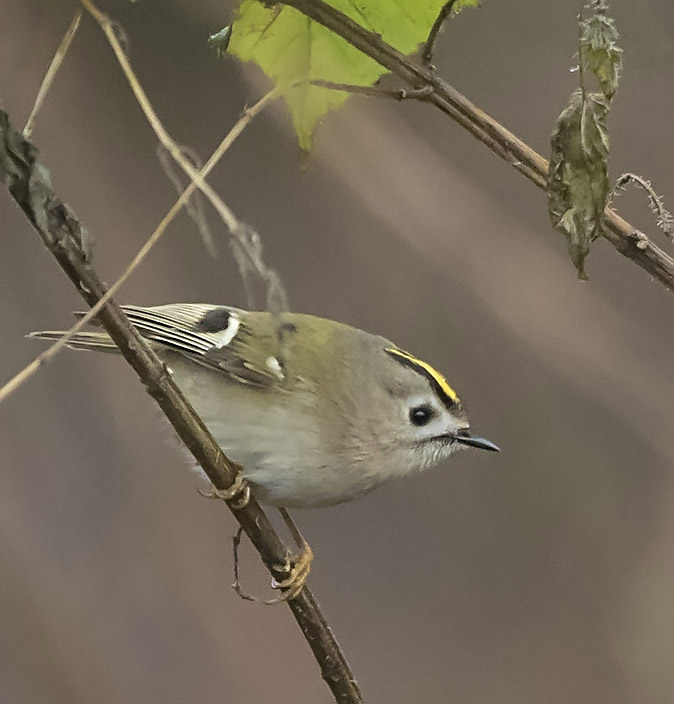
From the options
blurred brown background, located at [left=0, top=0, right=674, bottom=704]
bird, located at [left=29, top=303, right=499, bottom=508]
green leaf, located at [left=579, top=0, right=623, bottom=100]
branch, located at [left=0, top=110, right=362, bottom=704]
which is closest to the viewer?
branch, located at [left=0, top=110, right=362, bottom=704]

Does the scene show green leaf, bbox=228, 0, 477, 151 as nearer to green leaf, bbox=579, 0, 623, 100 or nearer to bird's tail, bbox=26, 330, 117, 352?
green leaf, bbox=579, 0, 623, 100

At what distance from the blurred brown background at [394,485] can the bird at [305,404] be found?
0.51 metres

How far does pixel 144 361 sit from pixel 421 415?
42cm

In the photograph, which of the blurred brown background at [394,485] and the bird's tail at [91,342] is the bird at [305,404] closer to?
→ the bird's tail at [91,342]

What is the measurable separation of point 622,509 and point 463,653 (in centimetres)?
37

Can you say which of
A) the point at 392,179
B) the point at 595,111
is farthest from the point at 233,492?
the point at 392,179

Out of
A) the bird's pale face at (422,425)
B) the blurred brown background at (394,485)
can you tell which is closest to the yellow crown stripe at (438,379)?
the bird's pale face at (422,425)

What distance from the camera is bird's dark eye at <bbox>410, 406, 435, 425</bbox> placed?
0.80 m

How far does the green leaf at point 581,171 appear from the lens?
0.46 meters

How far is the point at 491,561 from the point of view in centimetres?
144

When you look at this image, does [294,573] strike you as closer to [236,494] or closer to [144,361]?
[236,494]

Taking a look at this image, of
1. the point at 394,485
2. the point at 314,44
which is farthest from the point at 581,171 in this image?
the point at 394,485

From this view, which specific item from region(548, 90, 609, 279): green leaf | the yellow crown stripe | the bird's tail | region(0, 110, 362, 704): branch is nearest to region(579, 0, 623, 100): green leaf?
region(548, 90, 609, 279): green leaf

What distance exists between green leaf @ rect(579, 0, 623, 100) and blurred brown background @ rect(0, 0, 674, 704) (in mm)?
872
